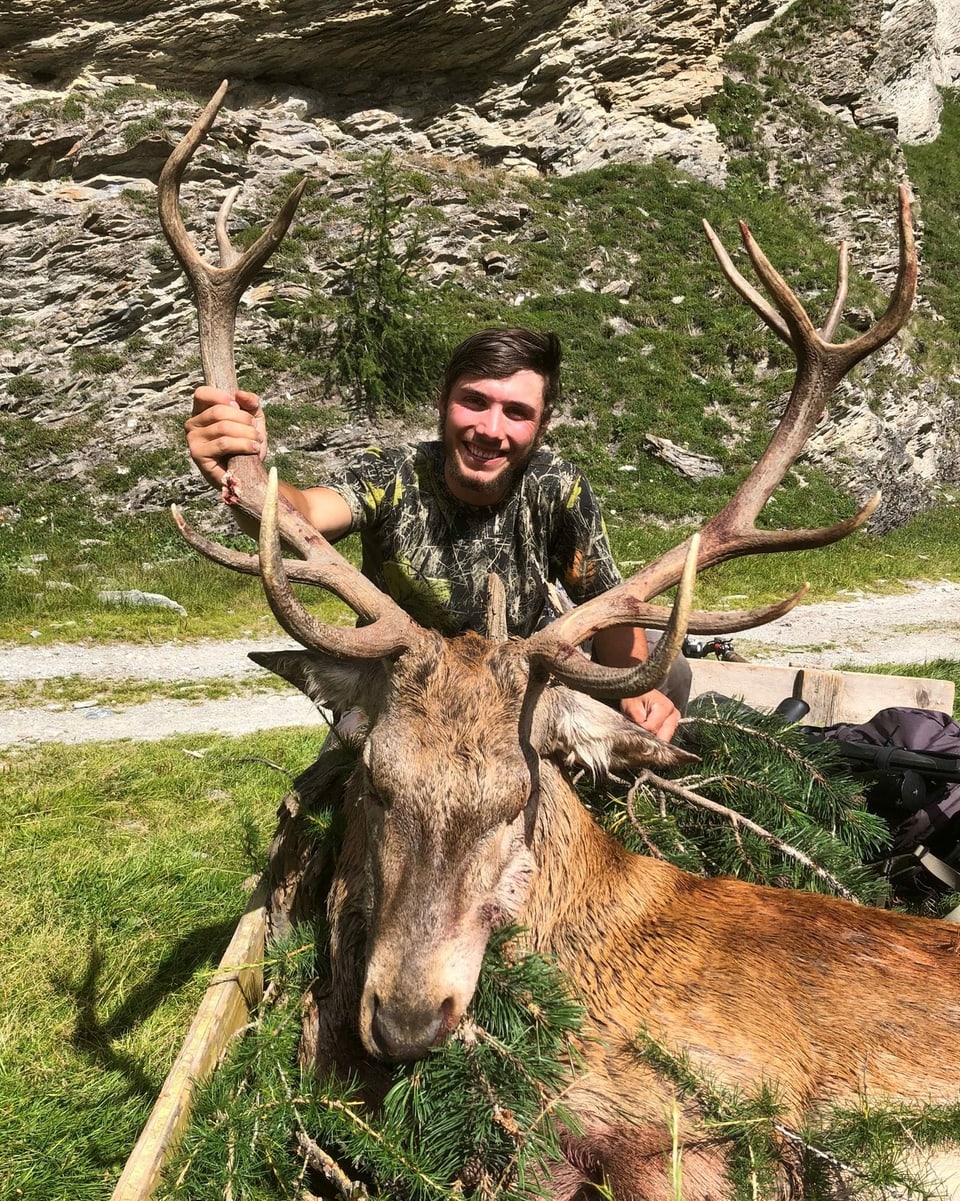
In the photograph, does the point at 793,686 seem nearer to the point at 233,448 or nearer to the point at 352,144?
the point at 233,448

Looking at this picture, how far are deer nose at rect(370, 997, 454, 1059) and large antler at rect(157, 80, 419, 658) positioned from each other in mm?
959

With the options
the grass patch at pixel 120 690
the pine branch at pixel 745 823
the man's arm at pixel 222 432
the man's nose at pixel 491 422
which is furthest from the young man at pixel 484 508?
the grass patch at pixel 120 690

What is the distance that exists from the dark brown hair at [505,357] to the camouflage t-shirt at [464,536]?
0.36 m

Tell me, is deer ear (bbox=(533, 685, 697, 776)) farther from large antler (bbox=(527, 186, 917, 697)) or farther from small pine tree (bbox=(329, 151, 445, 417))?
small pine tree (bbox=(329, 151, 445, 417))

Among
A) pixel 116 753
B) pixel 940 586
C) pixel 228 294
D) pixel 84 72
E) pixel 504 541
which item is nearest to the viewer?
pixel 228 294

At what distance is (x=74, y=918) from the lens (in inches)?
165

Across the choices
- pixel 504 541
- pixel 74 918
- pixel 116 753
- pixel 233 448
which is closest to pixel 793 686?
pixel 504 541

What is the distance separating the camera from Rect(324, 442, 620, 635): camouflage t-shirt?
3936 millimetres

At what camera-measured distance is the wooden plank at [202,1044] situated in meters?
2.03

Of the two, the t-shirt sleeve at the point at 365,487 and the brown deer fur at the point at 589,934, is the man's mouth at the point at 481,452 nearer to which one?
the t-shirt sleeve at the point at 365,487

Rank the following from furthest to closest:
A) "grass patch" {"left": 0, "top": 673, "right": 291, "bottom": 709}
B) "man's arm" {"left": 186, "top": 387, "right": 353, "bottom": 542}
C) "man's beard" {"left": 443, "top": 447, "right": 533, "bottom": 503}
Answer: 1. "grass patch" {"left": 0, "top": 673, "right": 291, "bottom": 709}
2. "man's beard" {"left": 443, "top": 447, "right": 533, "bottom": 503}
3. "man's arm" {"left": 186, "top": 387, "right": 353, "bottom": 542}

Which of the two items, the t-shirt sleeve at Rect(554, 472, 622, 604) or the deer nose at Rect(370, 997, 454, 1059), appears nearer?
the deer nose at Rect(370, 997, 454, 1059)

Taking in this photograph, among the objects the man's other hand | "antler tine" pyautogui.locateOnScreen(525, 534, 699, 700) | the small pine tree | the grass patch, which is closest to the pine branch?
the man's other hand

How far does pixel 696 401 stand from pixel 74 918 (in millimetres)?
17382
